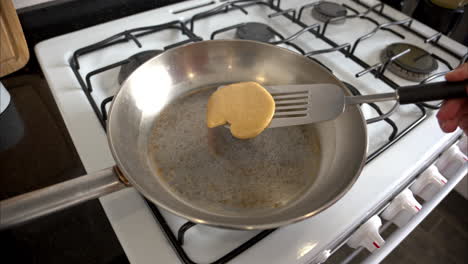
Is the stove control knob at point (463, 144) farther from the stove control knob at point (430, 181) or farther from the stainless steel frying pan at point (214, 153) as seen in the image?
the stainless steel frying pan at point (214, 153)

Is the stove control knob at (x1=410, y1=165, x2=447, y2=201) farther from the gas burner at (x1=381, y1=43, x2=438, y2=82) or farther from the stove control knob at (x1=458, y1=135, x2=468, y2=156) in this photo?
the gas burner at (x1=381, y1=43, x2=438, y2=82)

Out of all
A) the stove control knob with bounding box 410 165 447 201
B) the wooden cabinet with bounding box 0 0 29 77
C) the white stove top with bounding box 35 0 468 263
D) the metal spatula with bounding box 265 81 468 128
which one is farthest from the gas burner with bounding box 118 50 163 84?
the stove control knob with bounding box 410 165 447 201

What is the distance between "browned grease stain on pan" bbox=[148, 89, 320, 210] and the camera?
1.57 ft

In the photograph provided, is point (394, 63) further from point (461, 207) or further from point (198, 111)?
point (461, 207)

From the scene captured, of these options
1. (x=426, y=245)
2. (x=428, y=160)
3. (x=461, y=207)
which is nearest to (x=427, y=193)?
(x=428, y=160)

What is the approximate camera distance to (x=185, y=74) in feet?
2.09

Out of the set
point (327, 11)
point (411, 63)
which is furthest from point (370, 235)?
point (327, 11)

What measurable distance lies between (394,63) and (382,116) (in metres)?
0.22

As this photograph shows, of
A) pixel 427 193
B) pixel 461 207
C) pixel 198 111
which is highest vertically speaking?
pixel 198 111

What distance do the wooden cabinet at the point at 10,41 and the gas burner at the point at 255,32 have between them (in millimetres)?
430

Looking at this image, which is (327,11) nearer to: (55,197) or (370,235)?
(370,235)

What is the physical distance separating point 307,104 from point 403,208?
0.23m

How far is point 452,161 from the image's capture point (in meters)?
0.61

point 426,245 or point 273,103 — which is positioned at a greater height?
point 273,103
